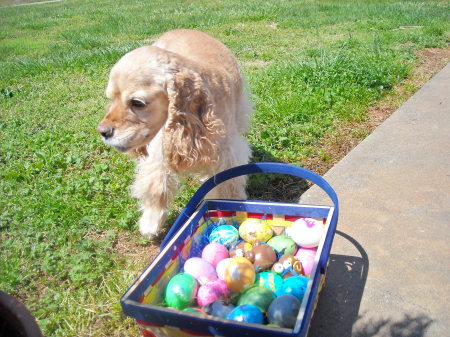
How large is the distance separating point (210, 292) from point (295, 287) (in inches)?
16.0

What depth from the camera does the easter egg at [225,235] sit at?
2.46 meters

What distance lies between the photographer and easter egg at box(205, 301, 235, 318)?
191 cm

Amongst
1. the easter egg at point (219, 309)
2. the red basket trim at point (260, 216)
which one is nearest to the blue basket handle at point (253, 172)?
the red basket trim at point (260, 216)

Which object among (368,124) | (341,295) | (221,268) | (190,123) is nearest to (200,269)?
(221,268)

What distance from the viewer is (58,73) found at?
22.6 ft

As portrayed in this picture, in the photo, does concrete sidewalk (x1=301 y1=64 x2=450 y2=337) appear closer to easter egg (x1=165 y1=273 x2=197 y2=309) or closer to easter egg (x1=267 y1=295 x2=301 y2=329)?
easter egg (x1=267 y1=295 x2=301 y2=329)

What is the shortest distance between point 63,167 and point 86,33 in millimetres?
7613

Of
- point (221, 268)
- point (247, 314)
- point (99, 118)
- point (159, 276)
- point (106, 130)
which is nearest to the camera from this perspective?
point (247, 314)

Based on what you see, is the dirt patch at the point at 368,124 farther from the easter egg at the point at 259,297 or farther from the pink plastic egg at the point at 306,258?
the easter egg at the point at 259,297

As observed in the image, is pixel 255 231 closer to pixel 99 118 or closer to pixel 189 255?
pixel 189 255

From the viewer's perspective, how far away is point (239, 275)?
213cm

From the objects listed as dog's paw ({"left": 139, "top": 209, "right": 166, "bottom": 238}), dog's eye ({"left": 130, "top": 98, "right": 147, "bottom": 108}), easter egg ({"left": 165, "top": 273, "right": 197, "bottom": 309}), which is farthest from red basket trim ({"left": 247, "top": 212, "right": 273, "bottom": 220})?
dog's eye ({"left": 130, "top": 98, "right": 147, "bottom": 108})

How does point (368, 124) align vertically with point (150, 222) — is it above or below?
below

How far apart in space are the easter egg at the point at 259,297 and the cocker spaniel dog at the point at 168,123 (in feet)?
3.10
